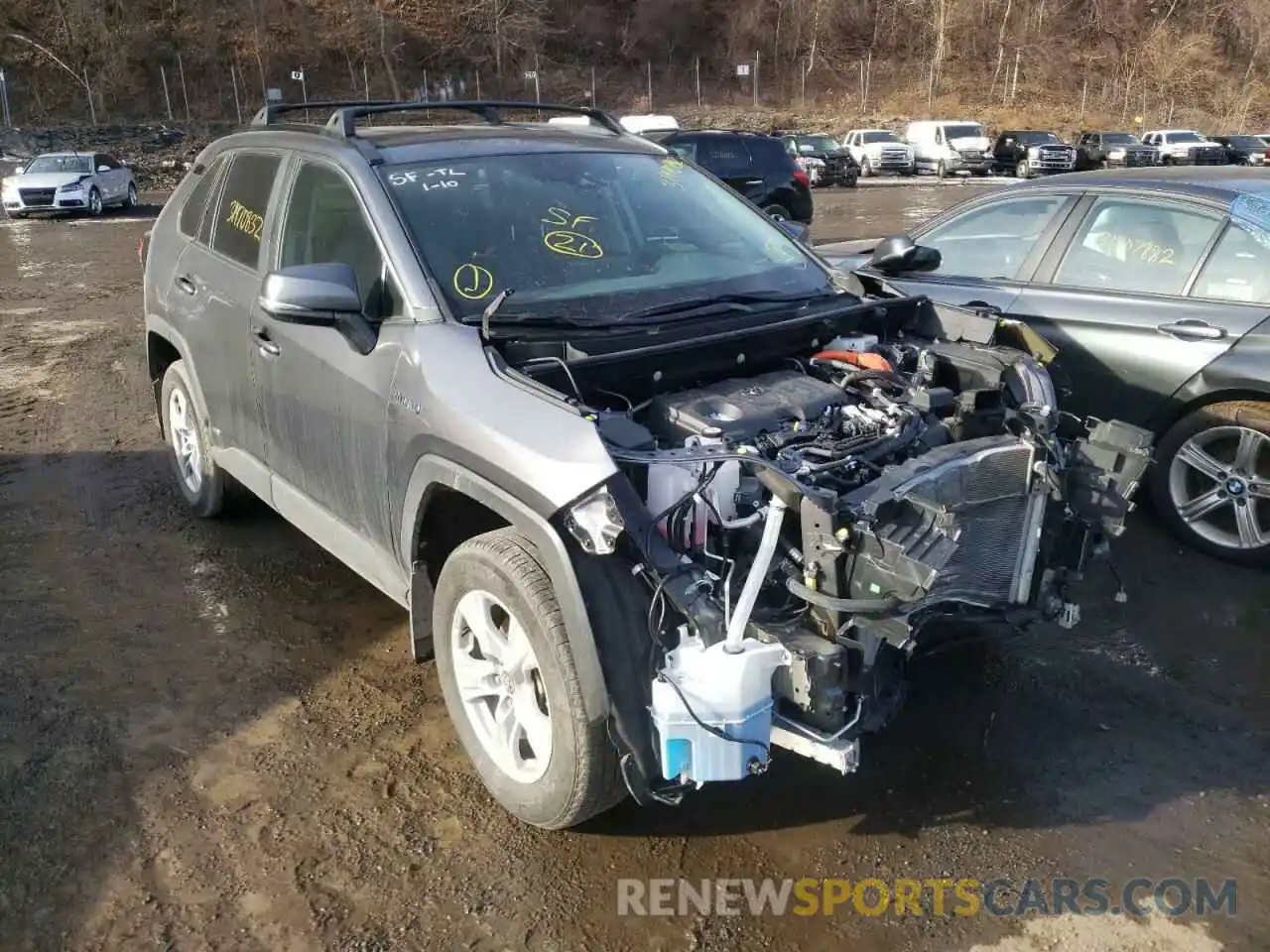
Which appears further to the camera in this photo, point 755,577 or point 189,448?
point 189,448

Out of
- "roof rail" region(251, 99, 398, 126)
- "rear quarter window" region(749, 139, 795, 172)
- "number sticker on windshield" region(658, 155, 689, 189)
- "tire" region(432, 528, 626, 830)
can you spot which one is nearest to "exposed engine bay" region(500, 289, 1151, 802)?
"tire" region(432, 528, 626, 830)

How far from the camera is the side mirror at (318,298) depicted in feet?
10.9

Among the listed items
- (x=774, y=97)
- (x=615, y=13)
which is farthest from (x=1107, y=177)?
(x=615, y=13)

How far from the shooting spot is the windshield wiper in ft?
12.0

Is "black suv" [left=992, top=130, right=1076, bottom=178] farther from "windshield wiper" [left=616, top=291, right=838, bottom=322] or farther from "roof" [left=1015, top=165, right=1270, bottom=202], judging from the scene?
"windshield wiper" [left=616, top=291, right=838, bottom=322]

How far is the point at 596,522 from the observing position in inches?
105

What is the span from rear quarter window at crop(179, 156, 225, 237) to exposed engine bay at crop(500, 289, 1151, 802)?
258 centimetres

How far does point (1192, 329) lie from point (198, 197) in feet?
15.7

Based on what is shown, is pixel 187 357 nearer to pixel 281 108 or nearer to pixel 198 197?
pixel 198 197

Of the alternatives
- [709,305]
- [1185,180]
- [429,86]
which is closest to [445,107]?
[709,305]

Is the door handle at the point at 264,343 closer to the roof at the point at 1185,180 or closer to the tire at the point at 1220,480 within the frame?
the tire at the point at 1220,480

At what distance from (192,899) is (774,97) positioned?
5838 centimetres

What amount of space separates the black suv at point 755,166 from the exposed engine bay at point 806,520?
14506 mm

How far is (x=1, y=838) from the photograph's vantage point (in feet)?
10.2
